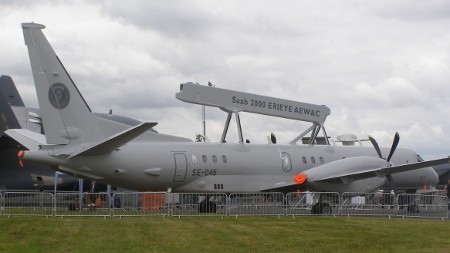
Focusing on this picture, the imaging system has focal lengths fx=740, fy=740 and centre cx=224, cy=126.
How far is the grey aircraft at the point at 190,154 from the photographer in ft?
84.9

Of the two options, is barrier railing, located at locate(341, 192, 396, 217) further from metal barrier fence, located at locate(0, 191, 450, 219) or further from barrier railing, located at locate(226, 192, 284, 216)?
barrier railing, located at locate(226, 192, 284, 216)

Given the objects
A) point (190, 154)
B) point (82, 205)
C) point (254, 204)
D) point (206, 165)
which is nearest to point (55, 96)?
point (82, 205)

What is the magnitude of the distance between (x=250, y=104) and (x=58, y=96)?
944 cm

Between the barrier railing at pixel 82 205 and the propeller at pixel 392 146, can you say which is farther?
the propeller at pixel 392 146

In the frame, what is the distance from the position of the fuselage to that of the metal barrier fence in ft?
3.60

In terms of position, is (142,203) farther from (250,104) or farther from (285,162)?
(285,162)

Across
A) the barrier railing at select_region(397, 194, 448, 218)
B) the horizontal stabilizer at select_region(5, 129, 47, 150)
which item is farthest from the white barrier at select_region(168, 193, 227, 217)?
the barrier railing at select_region(397, 194, 448, 218)

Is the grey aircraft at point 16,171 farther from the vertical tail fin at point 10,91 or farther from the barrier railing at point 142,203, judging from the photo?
the vertical tail fin at point 10,91

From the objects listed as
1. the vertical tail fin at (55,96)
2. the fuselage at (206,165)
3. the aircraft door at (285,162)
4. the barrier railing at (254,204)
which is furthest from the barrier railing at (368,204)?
the vertical tail fin at (55,96)

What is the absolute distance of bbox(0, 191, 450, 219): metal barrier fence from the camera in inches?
1027

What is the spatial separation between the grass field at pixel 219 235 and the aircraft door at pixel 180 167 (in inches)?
200

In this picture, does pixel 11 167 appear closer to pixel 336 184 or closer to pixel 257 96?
pixel 257 96

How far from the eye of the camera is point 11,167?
41406 mm

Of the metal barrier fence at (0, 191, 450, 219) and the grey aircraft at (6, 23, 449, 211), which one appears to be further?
the metal barrier fence at (0, 191, 450, 219)
